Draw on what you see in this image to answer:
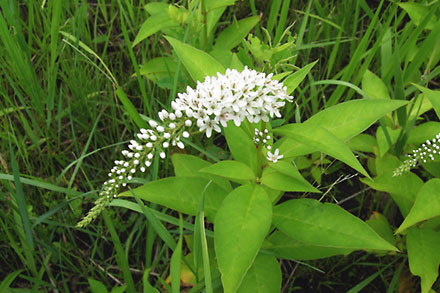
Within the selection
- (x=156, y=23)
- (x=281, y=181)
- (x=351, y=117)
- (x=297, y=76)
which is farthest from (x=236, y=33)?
(x=281, y=181)

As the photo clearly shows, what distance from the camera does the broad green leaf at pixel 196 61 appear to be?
6.15 ft

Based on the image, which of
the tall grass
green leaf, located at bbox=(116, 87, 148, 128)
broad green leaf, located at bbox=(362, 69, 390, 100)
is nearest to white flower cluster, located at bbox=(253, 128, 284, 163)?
the tall grass

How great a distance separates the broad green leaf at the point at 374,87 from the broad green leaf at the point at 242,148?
1.03 metres

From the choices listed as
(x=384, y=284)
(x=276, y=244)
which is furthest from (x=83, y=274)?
(x=384, y=284)

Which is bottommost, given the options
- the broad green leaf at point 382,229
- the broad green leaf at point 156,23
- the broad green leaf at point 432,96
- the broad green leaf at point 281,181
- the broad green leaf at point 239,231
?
the broad green leaf at point 382,229

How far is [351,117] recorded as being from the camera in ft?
6.07

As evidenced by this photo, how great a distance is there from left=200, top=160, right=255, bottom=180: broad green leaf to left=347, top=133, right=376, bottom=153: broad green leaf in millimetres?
976

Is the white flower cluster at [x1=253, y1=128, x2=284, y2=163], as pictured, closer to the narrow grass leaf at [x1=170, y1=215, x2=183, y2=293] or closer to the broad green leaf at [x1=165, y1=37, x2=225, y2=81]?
the broad green leaf at [x1=165, y1=37, x2=225, y2=81]

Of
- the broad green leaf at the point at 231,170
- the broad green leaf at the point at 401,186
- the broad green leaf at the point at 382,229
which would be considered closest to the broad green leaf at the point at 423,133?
the broad green leaf at the point at 401,186

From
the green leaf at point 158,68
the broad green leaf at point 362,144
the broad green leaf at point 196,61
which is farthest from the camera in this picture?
the green leaf at point 158,68

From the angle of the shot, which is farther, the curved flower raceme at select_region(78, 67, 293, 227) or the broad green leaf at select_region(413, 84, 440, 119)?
the broad green leaf at select_region(413, 84, 440, 119)

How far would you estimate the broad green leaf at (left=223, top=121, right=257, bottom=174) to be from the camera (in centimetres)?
203

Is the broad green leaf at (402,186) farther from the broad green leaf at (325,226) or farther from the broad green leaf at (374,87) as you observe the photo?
the broad green leaf at (374,87)

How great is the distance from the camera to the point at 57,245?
2.57 meters
